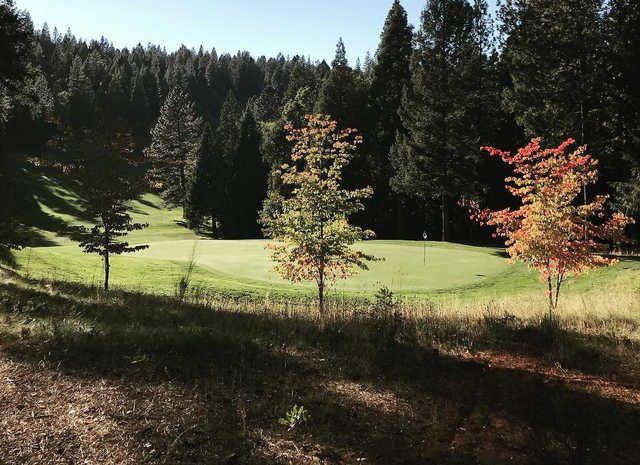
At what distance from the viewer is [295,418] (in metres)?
4.73

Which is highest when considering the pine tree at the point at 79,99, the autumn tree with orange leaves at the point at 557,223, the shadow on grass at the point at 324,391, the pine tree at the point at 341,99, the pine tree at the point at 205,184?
the pine tree at the point at 79,99

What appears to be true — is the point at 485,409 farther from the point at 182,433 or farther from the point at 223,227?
the point at 223,227

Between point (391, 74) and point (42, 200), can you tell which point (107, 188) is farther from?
point (42, 200)

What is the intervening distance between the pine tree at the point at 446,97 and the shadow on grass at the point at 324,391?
26.6 metres

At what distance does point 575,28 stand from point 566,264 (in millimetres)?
17989

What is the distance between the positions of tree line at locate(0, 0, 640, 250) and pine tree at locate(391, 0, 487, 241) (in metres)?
0.08

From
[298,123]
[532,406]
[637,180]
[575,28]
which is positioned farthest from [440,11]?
[532,406]

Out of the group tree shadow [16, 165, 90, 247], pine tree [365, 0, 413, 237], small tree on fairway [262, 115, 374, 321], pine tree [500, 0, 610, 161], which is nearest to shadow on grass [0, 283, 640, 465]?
small tree on fairway [262, 115, 374, 321]

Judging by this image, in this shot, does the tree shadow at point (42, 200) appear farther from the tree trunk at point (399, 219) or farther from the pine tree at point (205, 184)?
the tree trunk at point (399, 219)

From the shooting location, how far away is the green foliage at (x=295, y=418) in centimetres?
467

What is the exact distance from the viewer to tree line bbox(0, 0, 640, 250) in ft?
75.9

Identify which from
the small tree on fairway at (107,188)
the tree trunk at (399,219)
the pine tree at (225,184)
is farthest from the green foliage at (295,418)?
the pine tree at (225,184)

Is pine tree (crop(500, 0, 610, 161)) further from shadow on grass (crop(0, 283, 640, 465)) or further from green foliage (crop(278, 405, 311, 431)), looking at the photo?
green foliage (crop(278, 405, 311, 431))

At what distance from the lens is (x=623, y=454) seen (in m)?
4.27
